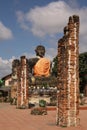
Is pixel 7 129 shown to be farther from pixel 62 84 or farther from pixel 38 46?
pixel 38 46

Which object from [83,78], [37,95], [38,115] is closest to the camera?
[38,115]

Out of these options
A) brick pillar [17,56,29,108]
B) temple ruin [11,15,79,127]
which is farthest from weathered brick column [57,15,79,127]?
brick pillar [17,56,29,108]

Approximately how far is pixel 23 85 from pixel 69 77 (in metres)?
10.8

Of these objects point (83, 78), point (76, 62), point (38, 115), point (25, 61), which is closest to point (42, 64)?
point (25, 61)

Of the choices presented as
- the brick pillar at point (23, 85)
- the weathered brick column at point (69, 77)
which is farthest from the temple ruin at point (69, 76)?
the brick pillar at point (23, 85)

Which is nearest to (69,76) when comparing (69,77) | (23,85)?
(69,77)

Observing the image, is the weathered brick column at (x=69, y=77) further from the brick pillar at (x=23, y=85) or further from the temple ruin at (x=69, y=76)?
the brick pillar at (x=23, y=85)

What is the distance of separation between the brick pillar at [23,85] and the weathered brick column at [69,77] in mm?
10144

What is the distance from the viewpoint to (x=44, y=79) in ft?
93.7

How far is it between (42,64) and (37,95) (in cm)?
259

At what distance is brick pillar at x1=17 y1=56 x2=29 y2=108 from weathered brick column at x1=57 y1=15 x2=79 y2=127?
33.3 feet

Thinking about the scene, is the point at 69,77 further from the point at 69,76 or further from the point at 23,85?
the point at 23,85

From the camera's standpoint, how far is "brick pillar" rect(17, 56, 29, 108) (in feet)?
80.0

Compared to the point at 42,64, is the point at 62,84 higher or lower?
lower
